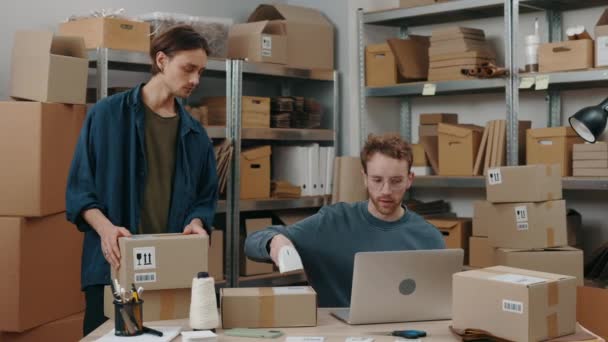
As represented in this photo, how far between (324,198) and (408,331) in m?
2.71

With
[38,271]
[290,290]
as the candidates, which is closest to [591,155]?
[290,290]

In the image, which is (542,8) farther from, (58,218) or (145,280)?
(145,280)

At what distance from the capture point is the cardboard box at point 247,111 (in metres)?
4.55

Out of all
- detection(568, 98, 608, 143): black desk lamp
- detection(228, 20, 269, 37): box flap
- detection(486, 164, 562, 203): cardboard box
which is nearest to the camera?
detection(568, 98, 608, 143): black desk lamp

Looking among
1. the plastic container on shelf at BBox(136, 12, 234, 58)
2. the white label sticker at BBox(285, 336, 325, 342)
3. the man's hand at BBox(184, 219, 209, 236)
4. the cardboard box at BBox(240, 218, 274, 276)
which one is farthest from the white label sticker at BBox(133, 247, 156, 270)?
the cardboard box at BBox(240, 218, 274, 276)

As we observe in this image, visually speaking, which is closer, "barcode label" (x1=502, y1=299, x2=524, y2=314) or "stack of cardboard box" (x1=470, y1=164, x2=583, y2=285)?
"barcode label" (x1=502, y1=299, x2=524, y2=314)

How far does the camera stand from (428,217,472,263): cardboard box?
14.8 feet

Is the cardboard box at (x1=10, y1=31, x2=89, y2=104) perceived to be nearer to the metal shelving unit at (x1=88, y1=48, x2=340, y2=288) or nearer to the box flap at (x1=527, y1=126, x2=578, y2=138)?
the metal shelving unit at (x1=88, y1=48, x2=340, y2=288)

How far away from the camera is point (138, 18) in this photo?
416 centimetres

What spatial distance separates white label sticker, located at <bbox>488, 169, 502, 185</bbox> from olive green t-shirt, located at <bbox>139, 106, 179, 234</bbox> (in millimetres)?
1567

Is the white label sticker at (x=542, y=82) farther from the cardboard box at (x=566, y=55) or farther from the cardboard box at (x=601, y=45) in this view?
the cardboard box at (x=601, y=45)

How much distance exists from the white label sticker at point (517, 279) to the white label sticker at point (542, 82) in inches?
79.0

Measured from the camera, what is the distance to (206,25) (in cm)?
445

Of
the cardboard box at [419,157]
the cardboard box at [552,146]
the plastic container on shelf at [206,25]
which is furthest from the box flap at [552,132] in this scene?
the plastic container on shelf at [206,25]
